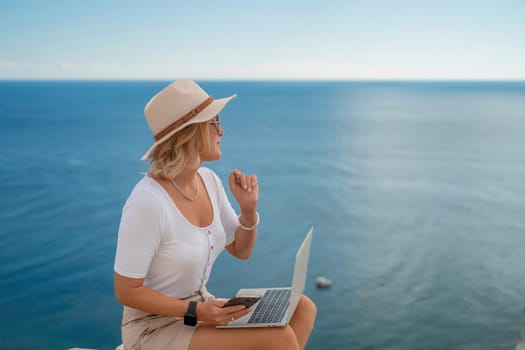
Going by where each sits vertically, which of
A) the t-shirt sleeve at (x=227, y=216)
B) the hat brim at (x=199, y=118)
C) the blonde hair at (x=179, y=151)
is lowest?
the t-shirt sleeve at (x=227, y=216)

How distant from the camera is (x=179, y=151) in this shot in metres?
2.44

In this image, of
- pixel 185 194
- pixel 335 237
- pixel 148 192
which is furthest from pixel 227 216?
pixel 335 237

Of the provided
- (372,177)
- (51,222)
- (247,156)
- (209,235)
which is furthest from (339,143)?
(209,235)

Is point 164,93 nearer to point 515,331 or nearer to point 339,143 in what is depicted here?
point 515,331

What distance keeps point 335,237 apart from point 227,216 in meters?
18.8

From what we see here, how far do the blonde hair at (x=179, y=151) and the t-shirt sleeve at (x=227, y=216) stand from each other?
1.32 feet

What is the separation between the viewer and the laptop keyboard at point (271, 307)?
238cm

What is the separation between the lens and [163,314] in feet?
7.57

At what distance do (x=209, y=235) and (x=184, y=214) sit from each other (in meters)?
0.16

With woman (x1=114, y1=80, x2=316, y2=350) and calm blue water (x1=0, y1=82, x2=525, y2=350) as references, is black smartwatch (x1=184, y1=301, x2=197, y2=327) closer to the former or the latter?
woman (x1=114, y1=80, x2=316, y2=350)

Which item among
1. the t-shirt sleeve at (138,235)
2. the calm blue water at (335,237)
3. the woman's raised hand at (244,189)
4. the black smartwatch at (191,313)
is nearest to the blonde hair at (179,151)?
the t-shirt sleeve at (138,235)

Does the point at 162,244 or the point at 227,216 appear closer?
the point at 162,244

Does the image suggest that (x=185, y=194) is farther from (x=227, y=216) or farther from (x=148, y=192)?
(x=227, y=216)

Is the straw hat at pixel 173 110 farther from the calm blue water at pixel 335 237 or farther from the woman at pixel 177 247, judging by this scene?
the calm blue water at pixel 335 237
